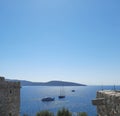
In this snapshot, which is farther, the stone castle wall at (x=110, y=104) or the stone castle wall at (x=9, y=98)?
the stone castle wall at (x=9, y=98)

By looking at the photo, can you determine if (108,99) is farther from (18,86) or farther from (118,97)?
(18,86)

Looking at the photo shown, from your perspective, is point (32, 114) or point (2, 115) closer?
point (2, 115)

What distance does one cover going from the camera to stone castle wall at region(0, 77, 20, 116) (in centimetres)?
2812

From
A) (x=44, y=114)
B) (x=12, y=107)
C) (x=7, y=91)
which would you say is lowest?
(x=44, y=114)

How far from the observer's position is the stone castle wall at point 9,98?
92.3 feet

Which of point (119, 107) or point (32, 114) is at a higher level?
point (119, 107)

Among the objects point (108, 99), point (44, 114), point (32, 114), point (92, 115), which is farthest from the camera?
point (32, 114)

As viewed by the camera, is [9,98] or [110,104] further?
[9,98]

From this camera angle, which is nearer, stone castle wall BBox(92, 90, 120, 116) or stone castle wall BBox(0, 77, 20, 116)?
stone castle wall BBox(92, 90, 120, 116)

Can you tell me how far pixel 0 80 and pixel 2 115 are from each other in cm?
480

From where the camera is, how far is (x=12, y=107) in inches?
1148

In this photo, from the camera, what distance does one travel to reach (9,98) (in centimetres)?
2872

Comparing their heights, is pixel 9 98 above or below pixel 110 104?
below

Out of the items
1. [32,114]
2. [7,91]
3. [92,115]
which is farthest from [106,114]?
[32,114]
